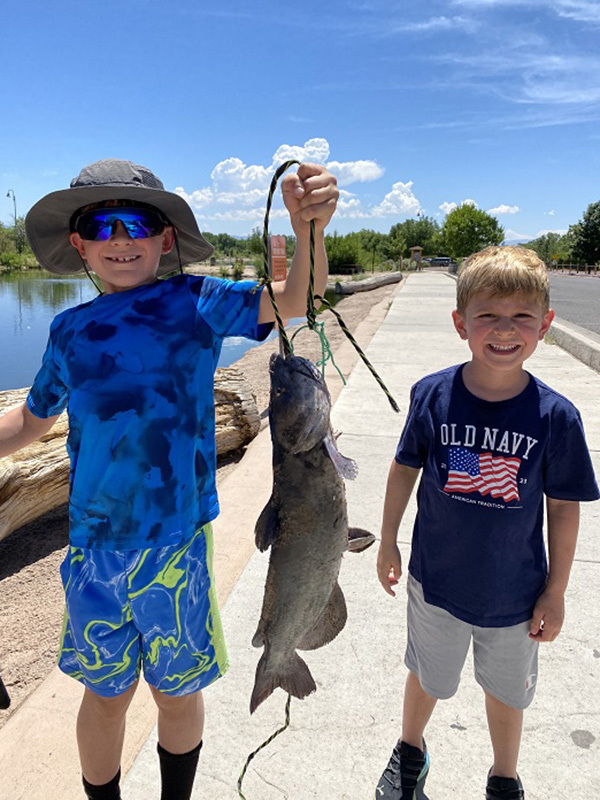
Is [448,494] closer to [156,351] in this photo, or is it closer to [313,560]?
[313,560]

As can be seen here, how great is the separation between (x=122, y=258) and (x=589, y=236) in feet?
243

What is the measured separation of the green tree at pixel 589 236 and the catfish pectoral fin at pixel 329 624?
73.2 meters

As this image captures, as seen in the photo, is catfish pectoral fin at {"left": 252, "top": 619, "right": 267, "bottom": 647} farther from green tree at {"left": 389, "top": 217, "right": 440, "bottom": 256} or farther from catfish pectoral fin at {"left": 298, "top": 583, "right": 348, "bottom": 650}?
green tree at {"left": 389, "top": 217, "right": 440, "bottom": 256}

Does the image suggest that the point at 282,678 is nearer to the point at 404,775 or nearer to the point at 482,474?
the point at 404,775

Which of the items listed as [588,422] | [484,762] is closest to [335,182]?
[484,762]

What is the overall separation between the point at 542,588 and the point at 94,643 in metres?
1.48

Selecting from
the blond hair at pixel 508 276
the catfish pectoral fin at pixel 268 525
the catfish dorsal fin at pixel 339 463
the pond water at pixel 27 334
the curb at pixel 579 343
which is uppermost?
the blond hair at pixel 508 276

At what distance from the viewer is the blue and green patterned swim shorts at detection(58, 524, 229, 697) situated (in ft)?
6.07

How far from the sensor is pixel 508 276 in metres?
1.88

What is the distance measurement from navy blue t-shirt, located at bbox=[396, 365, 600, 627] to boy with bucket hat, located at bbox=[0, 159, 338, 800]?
0.67 meters

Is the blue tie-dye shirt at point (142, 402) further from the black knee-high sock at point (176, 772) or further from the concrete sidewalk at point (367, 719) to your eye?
the concrete sidewalk at point (367, 719)

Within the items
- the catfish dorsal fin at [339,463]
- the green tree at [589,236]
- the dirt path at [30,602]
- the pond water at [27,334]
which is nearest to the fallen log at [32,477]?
the dirt path at [30,602]

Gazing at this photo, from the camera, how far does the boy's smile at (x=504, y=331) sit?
1.87m

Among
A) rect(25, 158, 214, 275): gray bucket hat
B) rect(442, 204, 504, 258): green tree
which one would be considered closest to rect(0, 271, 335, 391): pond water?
rect(25, 158, 214, 275): gray bucket hat
